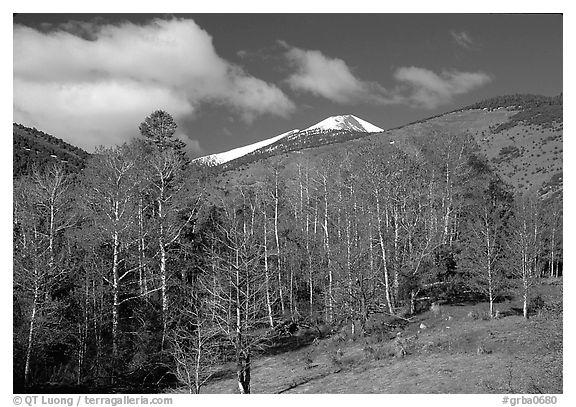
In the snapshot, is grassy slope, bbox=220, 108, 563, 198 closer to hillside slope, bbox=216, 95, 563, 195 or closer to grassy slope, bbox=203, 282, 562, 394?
hillside slope, bbox=216, 95, 563, 195

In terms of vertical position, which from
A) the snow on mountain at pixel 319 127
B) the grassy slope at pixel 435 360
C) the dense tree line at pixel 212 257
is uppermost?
the snow on mountain at pixel 319 127

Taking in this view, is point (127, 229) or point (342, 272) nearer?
point (127, 229)

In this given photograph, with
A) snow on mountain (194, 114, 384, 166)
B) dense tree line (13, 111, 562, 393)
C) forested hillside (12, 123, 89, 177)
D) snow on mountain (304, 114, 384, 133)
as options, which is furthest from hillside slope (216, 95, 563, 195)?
forested hillside (12, 123, 89, 177)

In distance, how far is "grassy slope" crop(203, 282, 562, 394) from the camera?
1093cm

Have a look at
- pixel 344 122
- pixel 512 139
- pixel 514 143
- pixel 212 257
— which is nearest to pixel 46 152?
pixel 344 122

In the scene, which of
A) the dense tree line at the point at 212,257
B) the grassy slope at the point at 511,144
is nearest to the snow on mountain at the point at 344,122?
the dense tree line at the point at 212,257

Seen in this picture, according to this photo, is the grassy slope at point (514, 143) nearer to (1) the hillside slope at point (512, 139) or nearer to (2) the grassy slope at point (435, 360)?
(1) the hillside slope at point (512, 139)

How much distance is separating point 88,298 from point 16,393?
5926 mm

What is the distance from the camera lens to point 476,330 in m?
17.6

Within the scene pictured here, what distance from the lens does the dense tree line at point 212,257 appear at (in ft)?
45.9

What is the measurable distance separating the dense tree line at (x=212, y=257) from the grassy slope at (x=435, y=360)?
1.17 metres

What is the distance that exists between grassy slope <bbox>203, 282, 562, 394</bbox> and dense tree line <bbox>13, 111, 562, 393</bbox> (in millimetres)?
1167

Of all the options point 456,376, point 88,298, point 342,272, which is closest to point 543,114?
point 342,272
